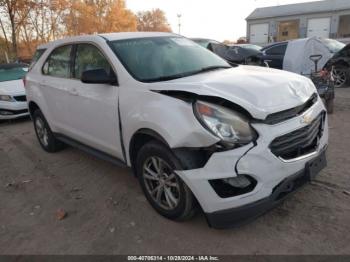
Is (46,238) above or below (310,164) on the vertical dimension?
below

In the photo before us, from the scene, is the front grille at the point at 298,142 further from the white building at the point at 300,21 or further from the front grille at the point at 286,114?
the white building at the point at 300,21

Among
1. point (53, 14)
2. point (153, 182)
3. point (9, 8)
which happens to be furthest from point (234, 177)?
point (53, 14)

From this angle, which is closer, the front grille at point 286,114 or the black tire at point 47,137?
the front grille at point 286,114

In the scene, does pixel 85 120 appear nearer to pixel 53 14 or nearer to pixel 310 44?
pixel 310 44

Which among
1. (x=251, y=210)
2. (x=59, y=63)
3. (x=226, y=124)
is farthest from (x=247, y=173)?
(x=59, y=63)

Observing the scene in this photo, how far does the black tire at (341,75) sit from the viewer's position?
9.53m

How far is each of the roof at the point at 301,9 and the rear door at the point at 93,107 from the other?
38.8 metres

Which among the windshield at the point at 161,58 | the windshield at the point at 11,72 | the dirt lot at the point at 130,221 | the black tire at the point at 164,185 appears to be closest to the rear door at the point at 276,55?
the dirt lot at the point at 130,221

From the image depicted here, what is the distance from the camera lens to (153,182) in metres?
3.32

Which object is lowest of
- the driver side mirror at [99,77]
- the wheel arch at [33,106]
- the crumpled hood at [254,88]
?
the wheel arch at [33,106]

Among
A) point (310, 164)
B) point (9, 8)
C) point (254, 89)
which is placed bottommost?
point (310, 164)

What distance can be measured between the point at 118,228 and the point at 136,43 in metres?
2.05

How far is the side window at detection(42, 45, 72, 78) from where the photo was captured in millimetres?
4512

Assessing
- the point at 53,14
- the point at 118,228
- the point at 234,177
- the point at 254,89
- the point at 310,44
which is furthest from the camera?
the point at 53,14
